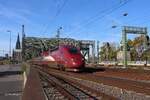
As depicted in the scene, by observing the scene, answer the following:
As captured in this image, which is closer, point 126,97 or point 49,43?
point 126,97

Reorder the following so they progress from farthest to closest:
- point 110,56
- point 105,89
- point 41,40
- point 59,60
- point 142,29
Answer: point 110,56 < point 41,40 < point 142,29 < point 59,60 < point 105,89

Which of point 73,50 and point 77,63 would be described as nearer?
point 77,63

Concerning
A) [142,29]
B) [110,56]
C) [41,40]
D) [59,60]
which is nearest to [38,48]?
[41,40]

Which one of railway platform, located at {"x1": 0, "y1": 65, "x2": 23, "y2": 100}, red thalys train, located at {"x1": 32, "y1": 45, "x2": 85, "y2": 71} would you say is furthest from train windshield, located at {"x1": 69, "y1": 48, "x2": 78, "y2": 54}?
railway platform, located at {"x1": 0, "y1": 65, "x2": 23, "y2": 100}

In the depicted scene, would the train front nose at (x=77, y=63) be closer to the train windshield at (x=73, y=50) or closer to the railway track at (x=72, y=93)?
the train windshield at (x=73, y=50)

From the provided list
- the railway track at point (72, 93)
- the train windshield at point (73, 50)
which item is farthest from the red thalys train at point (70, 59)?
the railway track at point (72, 93)

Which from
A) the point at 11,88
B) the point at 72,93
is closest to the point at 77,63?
the point at 11,88

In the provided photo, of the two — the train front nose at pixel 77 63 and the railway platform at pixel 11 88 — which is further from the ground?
the train front nose at pixel 77 63

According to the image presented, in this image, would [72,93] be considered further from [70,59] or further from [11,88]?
[70,59]

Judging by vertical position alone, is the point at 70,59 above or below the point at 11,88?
above

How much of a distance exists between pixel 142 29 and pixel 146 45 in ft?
73.7

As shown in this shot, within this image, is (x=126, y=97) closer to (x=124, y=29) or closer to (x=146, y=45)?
(x=124, y=29)

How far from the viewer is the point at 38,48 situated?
13375cm

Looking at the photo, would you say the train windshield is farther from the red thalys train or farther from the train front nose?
the train front nose
